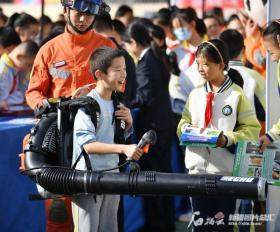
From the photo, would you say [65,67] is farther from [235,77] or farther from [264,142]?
[264,142]

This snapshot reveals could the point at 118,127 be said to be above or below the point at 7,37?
below

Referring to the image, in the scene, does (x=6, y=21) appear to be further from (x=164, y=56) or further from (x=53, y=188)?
(x=53, y=188)

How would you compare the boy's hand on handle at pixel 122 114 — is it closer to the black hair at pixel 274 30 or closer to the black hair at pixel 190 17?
the black hair at pixel 274 30

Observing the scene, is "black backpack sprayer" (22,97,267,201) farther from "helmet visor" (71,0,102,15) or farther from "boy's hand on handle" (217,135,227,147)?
"boy's hand on handle" (217,135,227,147)

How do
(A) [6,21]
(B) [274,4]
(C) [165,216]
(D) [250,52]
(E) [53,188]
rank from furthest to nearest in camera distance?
(A) [6,21] < (D) [250,52] < (C) [165,216] < (B) [274,4] < (E) [53,188]

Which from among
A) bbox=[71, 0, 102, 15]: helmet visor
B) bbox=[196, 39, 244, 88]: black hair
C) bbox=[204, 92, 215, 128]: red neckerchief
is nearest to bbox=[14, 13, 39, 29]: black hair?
Answer: bbox=[71, 0, 102, 15]: helmet visor

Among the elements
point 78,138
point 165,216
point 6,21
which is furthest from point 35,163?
point 6,21

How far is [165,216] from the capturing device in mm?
7375

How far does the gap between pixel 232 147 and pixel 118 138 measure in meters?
0.85

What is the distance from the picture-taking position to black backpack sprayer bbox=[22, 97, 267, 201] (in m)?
4.25

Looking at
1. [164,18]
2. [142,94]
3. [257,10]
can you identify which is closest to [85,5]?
[142,94]

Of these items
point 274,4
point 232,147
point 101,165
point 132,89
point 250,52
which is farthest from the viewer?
point 250,52

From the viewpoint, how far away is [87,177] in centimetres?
449

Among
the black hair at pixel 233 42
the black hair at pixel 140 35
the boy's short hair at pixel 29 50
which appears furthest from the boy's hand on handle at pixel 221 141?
the boy's short hair at pixel 29 50
